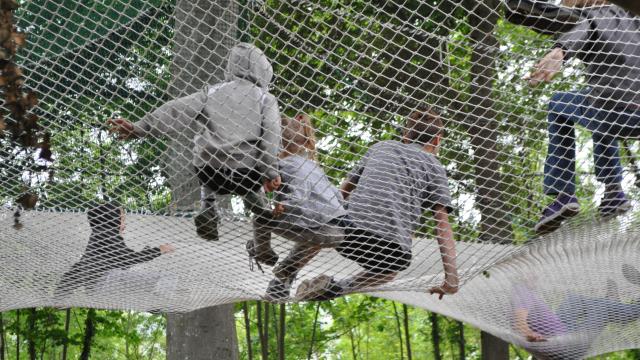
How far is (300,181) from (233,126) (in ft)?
1.08

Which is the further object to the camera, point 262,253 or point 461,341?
point 461,341

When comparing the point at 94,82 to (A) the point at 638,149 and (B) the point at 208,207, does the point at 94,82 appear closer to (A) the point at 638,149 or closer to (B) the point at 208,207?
(B) the point at 208,207

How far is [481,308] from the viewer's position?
435cm

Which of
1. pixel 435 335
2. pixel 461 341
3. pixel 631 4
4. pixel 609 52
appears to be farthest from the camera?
pixel 435 335

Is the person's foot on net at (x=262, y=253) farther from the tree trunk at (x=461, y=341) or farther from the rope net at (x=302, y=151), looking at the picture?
the tree trunk at (x=461, y=341)

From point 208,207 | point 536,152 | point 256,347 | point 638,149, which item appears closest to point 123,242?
point 208,207

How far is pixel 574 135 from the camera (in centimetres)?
346

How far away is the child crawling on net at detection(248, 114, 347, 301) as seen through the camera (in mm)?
3451

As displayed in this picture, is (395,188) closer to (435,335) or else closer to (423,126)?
(423,126)

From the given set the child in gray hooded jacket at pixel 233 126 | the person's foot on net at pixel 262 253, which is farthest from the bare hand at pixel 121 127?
the person's foot on net at pixel 262 253

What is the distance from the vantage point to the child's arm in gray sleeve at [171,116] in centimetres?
334

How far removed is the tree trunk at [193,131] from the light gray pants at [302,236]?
11.7 inches

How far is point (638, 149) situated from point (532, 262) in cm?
72

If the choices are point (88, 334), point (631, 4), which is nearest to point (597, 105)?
point (631, 4)
